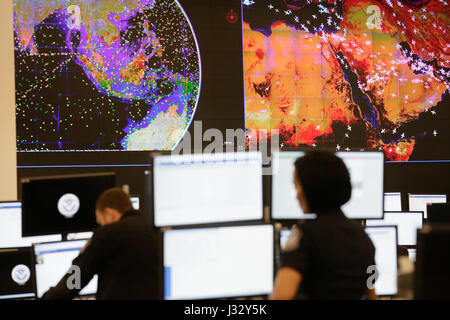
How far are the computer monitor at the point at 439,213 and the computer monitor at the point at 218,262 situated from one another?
127 centimetres

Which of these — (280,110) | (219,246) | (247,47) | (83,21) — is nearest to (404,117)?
(280,110)

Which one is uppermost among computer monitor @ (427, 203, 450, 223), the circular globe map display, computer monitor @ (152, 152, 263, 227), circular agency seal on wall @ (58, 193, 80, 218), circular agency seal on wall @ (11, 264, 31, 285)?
the circular globe map display

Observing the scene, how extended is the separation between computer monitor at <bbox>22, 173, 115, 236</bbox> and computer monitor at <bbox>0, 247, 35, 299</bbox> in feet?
1.37

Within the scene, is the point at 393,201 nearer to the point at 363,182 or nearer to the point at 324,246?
the point at 363,182

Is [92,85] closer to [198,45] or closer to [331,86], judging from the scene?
[198,45]

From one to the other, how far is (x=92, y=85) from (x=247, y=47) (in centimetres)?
161

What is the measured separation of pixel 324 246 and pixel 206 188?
1.58 feet

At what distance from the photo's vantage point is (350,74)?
187 inches

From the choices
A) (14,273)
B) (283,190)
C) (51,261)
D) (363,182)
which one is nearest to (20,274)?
(14,273)

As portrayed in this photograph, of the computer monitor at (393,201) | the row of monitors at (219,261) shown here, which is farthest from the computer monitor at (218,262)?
the computer monitor at (393,201)

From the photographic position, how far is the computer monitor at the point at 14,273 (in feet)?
7.17

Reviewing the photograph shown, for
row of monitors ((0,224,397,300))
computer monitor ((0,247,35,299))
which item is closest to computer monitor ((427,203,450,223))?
row of monitors ((0,224,397,300))

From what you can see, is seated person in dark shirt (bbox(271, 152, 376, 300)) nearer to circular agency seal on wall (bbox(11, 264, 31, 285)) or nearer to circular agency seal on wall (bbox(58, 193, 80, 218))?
circular agency seal on wall (bbox(58, 193, 80, 218))

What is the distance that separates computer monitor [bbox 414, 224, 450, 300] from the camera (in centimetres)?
74
